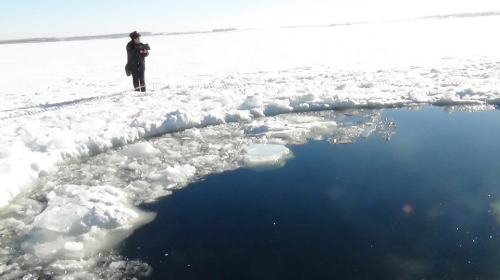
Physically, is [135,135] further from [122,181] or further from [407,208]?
[407,208]

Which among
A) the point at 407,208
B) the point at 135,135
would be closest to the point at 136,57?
the point at 135,135

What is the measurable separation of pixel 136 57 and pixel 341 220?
248 inches

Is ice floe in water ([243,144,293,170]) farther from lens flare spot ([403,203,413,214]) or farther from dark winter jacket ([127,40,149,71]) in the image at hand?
dark winter jacket ([127,40,149,71])

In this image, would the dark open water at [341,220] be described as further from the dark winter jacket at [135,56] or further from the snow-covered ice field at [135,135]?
the dark winter jacket at [135,56]

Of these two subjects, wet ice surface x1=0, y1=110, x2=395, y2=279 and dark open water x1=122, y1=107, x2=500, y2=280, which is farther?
wet ice surface x1=0, y1=110, x2=395, y2=279

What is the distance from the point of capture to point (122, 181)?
454 centimetres

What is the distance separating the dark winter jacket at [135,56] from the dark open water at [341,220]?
15.1 ft

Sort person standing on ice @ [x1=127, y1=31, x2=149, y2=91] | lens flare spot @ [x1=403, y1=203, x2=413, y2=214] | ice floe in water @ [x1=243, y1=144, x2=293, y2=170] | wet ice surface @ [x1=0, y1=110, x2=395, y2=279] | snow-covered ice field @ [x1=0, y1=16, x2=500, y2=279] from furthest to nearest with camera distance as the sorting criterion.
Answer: person standing on ice @ [x1=127, y1=31, x2=149, y2=91] < ice floe in water @ [x1=243, y1=144, x2=293, y2=170] < lens flare spot @ [x1=403, y1=203, x2=413, y2=214] < snow-covered ice field @ [x1=0, y1=16, x2=500, y2=279] < wet ice surface @ [x1=0, y1=110, x2=395, y2=279]

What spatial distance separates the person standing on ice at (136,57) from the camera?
8266 millimetres

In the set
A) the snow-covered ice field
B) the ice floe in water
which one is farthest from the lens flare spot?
the snow-covered ice field

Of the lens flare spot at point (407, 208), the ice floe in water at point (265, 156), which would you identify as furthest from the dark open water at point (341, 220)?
the ice floe in water at point (265, 156)

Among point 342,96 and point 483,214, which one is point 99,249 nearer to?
point 483,214

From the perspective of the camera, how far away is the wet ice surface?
3.22 meters

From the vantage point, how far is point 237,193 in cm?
421
